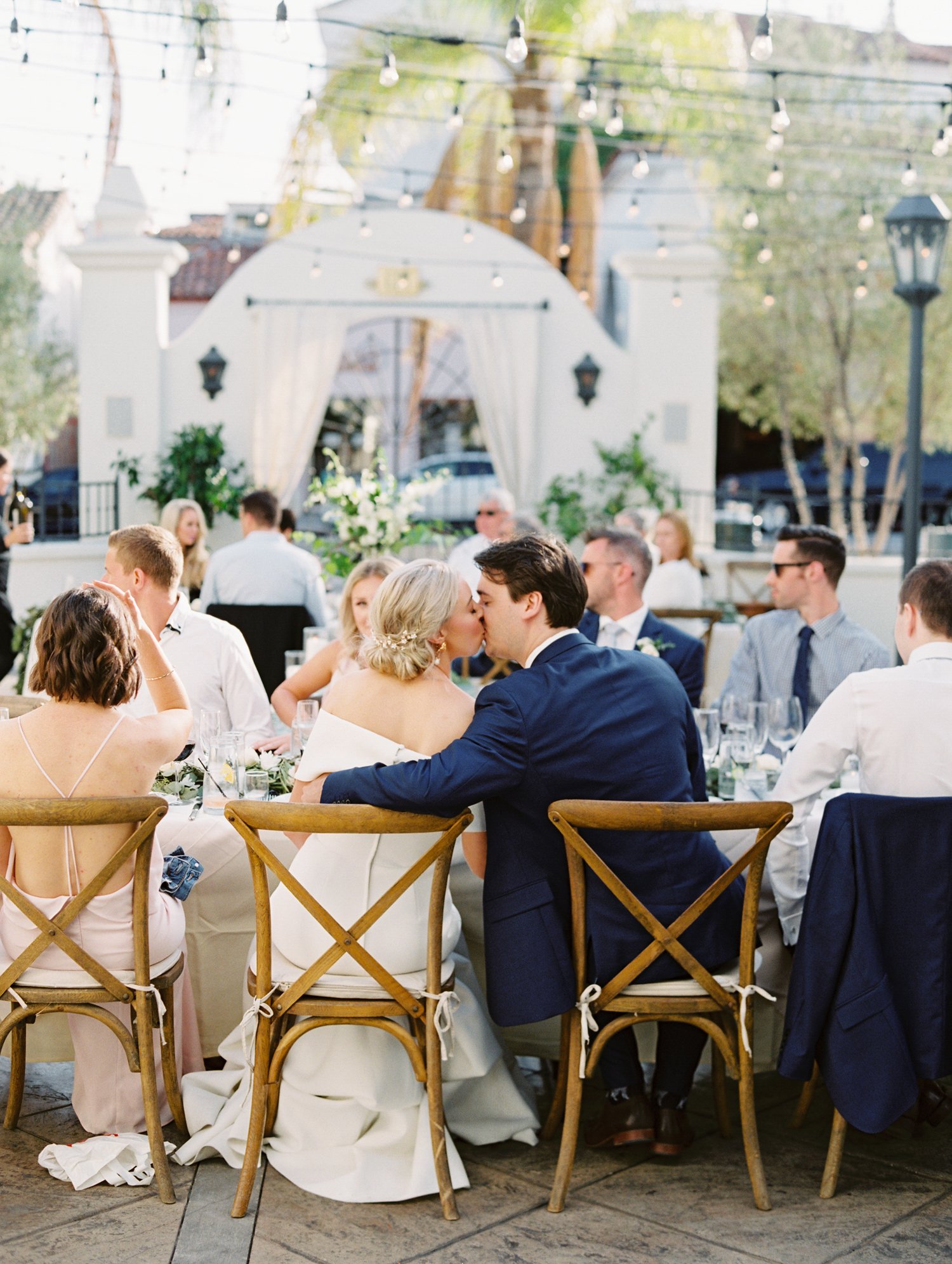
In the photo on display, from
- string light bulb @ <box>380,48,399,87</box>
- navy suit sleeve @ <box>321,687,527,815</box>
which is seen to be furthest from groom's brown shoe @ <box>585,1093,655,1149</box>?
string light bulb @ <box>380,48,399,87</box>

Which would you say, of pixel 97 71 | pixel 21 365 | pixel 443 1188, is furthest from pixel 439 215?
pixel 443 1188

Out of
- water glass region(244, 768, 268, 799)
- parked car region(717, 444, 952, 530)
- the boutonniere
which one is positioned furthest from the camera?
parked car region(717, 444, 952, 530)

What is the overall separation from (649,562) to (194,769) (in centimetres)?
232

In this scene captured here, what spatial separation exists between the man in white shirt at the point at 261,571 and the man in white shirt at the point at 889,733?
3901 mm

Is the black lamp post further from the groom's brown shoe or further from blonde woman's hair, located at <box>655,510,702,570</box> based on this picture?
the groom's brown shoe

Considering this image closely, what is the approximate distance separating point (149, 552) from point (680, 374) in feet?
28.1

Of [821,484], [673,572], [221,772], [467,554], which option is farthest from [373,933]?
[821,484]

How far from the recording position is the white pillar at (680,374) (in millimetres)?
11812

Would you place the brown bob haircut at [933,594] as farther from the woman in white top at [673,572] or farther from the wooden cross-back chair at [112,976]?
the woman in white top at [673,572]

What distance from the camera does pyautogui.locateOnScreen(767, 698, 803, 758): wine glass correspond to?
4.00 m

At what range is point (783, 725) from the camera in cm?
401

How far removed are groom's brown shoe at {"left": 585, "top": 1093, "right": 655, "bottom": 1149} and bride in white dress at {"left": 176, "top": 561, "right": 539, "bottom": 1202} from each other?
1.20ft

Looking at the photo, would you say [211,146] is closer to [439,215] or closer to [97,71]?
[439,215]

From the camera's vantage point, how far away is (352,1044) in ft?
9.86
